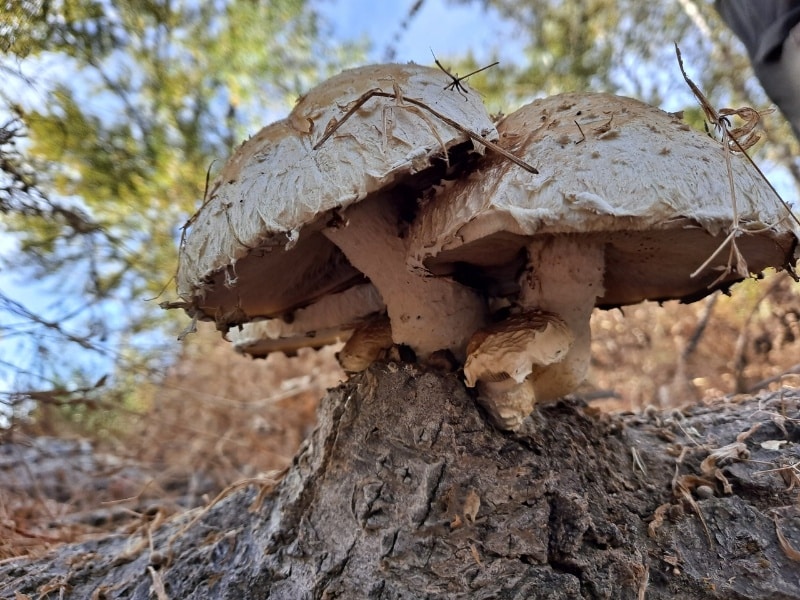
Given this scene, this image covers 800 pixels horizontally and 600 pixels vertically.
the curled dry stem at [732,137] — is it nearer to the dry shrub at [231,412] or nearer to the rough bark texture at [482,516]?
the rough bark texture at [482,516]

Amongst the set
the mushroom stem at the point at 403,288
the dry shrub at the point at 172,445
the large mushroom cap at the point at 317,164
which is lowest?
the dry shrub at the point at 172,445

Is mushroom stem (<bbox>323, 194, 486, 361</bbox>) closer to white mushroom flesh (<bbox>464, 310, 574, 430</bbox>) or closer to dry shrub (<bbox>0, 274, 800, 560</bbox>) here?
white mushroom flesh (<bbox>464, 310, 574, 430</bbox>)

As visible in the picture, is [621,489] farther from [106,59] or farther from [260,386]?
[260,386]

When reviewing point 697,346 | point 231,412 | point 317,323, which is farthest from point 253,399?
point 697,346

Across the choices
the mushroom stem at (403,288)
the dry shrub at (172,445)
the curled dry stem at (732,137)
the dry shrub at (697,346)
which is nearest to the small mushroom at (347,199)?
the mushroom stem at (403,288)

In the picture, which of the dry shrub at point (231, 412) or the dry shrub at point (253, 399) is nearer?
the dry shrub at point (253, 399)

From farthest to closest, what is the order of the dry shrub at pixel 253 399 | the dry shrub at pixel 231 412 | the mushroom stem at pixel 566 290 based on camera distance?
1. the dry shrub at pixel 231 412
2. the dry shrub at pixel 253 399
3. the mushroom stem at pixel 566 290

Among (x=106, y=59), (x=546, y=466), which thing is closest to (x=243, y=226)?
(x=546, y=466)

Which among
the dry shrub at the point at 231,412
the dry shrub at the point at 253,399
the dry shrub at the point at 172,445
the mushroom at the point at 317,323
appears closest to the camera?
the mushroom at the point at 317,323
